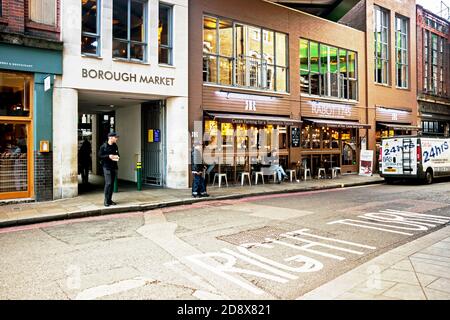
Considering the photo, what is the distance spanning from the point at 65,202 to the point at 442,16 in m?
32.8

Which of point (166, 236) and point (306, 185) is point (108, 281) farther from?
point (306, 185)

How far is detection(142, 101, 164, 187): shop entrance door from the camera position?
1523 cm

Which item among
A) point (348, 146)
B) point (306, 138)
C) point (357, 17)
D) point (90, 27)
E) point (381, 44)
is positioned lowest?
point (348, 146)

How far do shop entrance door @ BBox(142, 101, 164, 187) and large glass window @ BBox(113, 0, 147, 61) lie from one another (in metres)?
2.35

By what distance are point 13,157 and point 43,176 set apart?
1.04 meters

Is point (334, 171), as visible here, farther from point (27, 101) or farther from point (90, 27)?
point (27, 101)

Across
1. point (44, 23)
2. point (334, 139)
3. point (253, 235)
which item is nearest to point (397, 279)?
point (253, 235)

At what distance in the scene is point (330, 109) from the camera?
21.0 meters

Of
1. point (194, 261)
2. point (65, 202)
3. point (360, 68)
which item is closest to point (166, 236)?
point (194, 261)

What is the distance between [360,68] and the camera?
22922 millimetres

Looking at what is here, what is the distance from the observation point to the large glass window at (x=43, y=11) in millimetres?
11617

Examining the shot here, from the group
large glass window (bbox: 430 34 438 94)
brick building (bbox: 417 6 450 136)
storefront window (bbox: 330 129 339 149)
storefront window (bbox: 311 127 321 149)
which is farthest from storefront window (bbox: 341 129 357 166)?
large glass window (bbox: 430 34 438 94)

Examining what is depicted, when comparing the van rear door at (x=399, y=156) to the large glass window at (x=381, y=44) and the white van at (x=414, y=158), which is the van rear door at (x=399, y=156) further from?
the large glass window at (x=381, y=44)

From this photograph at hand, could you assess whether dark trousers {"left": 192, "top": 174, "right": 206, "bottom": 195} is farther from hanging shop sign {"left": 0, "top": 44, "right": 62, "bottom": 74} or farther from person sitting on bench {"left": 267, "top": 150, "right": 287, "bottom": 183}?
person sitting on bench {"left": 267, "top": 150, "right": 287, "bottom": 183}
